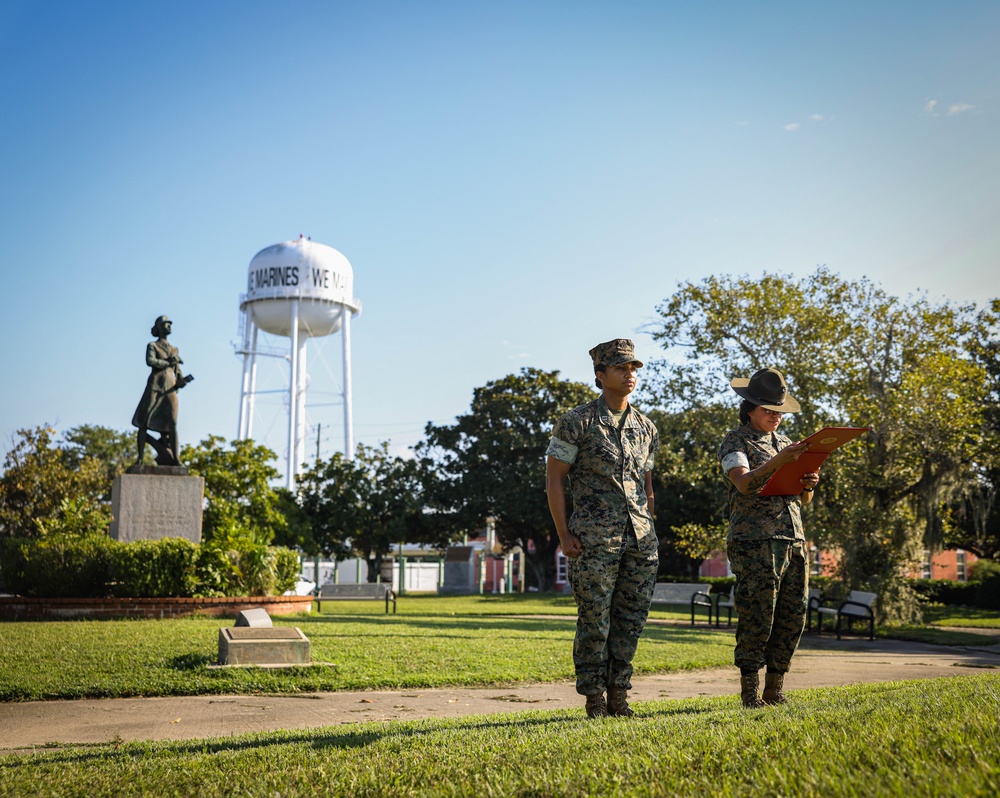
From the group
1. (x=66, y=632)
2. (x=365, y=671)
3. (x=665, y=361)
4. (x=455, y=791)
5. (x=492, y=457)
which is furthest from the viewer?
(x=492, y=457)

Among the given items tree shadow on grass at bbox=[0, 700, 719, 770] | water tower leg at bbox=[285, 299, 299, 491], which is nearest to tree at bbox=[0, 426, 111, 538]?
water tower leg at bbox=[285, 299, 299, 491]

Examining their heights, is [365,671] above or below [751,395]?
below

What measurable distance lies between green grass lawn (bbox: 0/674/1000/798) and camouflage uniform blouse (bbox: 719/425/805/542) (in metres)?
1.00

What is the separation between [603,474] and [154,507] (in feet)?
41.9

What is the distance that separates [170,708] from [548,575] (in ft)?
132

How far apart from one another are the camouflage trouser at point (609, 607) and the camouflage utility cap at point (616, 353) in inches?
40.2

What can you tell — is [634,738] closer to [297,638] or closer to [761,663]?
[761,663]

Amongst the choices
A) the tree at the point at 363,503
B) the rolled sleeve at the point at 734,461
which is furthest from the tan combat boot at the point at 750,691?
the tree at the point at 363,503

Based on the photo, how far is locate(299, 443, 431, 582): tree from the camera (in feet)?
145

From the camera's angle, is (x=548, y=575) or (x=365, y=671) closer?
(x=365, y=671)

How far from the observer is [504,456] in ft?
147

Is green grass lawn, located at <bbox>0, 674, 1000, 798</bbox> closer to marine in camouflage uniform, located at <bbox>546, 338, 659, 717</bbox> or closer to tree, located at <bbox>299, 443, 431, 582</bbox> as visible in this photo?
marine in camouflage uniform, located at <bbox>546, 338, 659, 717</bbox>

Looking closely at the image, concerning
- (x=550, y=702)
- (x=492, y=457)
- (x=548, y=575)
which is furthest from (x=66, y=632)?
(x=548, y=575)

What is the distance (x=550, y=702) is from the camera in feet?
25.2
